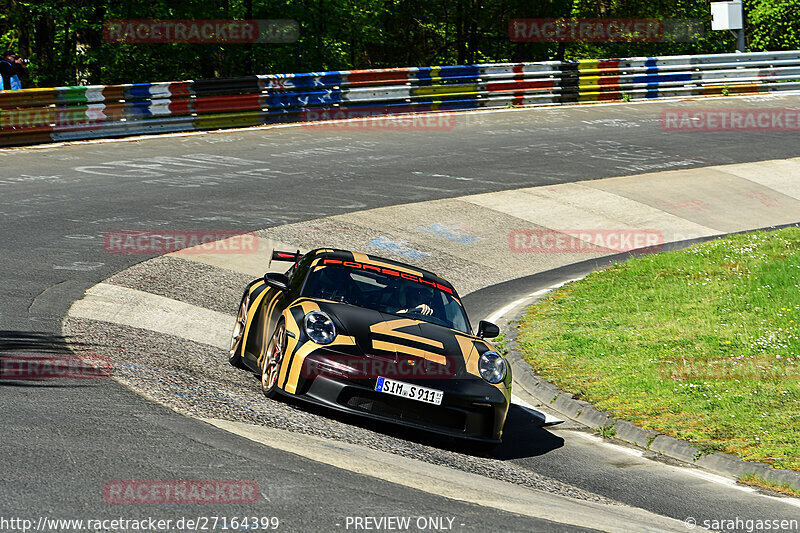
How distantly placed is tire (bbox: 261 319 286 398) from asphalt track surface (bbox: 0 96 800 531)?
122cm

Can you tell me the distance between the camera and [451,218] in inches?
715

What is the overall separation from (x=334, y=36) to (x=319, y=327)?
28.4 meters

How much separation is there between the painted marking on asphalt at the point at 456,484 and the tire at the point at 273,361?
3.45ft

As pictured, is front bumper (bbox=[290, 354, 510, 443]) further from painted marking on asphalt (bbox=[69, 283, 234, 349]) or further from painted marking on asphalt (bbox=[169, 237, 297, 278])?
painted marking on asphalt (bbox=[169, 237, 297, 278])

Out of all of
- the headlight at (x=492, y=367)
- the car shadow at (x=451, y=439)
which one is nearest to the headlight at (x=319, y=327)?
the car shadow at (x=451, y=439)

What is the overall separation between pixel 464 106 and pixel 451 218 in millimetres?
10502

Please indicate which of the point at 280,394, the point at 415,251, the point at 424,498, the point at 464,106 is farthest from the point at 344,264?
the point at 464,106

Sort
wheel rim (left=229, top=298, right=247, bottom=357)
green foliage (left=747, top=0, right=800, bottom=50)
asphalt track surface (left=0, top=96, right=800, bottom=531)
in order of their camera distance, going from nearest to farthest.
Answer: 1. asphalt track surface (left=0, top=96, right=800, bottom=531)
2. wheel rim (left=229, top=298, right=247, bottom=357)
3. green foliage (left=747, top=0, right=800, bottom=50)

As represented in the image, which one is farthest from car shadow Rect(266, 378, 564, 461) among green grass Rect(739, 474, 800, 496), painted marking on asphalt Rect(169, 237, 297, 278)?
painted marking on asphalt Rect(169, 237, 297, 278)

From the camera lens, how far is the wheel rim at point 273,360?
8258mm

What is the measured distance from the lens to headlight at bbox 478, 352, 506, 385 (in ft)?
27.2

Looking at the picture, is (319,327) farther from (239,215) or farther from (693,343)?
(239,215)

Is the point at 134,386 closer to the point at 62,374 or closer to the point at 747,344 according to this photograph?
the point at 62,374

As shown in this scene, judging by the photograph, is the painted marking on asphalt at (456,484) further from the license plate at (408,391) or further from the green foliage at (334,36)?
the green foliage at (334,36)
